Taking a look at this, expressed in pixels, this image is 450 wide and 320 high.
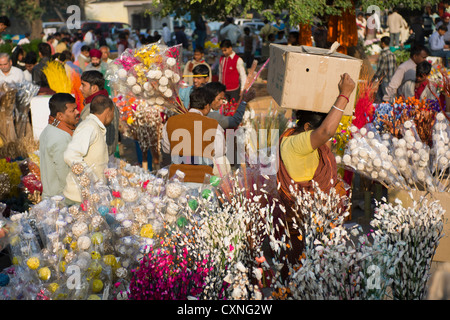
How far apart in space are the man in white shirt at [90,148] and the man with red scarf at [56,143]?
141 millimetres

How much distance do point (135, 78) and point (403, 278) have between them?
11.4 ft

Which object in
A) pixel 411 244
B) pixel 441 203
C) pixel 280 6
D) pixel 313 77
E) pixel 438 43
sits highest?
pixel 313 77

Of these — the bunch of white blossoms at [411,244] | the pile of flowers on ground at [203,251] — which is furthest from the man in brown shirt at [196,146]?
the bunch of white blossoms at [411,244]

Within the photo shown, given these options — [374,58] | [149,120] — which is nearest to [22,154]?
[149,120]

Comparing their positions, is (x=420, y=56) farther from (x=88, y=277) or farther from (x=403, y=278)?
(x=88, y=277)

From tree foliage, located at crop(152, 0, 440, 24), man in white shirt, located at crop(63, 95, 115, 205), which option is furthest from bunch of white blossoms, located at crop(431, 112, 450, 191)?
tree foliage, located at crop(152, 0, 440, 24)

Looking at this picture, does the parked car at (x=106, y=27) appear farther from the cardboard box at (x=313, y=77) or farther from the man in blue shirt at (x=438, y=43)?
the cardboard box at (x=313, y=77)

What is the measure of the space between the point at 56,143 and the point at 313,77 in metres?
1.96

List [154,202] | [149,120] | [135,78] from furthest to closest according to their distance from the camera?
[149,120] < [135,78] < [154,202]

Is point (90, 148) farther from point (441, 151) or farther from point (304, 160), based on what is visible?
point (441, 151)

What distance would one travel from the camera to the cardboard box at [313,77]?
11.7ft

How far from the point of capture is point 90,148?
4168 mm

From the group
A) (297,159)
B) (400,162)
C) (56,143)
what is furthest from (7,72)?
(400,162)
